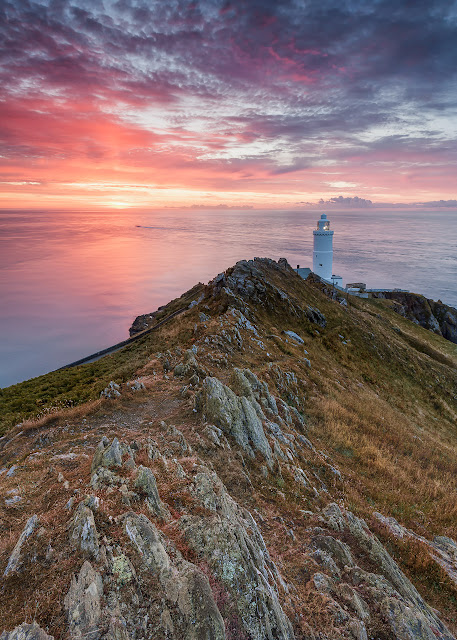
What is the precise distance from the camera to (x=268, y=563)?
286 inches

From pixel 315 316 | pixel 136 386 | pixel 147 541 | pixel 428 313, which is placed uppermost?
pixel 147 541

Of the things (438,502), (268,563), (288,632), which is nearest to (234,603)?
(288,632)

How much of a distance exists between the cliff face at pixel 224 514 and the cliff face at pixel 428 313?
57.7 metres

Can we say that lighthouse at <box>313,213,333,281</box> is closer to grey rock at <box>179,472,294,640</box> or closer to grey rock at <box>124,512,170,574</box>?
grey rock at <box>179,472,294,640</box>

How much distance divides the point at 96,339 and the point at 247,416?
261ft

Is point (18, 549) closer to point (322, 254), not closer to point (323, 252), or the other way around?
point (322, 254)

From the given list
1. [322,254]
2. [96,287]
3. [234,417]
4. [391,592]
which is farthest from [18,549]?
[96,287]

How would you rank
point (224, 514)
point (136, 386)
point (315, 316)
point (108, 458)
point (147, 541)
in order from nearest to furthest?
point (147, 541)
point (224, 514)
point (108, 458)
point (136, 386)
point (315, 316)

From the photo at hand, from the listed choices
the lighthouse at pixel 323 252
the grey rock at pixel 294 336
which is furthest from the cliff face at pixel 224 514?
the lighthouse at pixel 323 252

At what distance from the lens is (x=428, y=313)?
2817 inches

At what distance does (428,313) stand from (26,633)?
274 ft

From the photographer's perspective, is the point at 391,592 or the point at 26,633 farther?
the point at 391,592

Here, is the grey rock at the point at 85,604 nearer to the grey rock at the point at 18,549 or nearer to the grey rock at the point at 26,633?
the grey rock at the point at 26,633

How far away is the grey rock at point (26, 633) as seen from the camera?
4.41m
